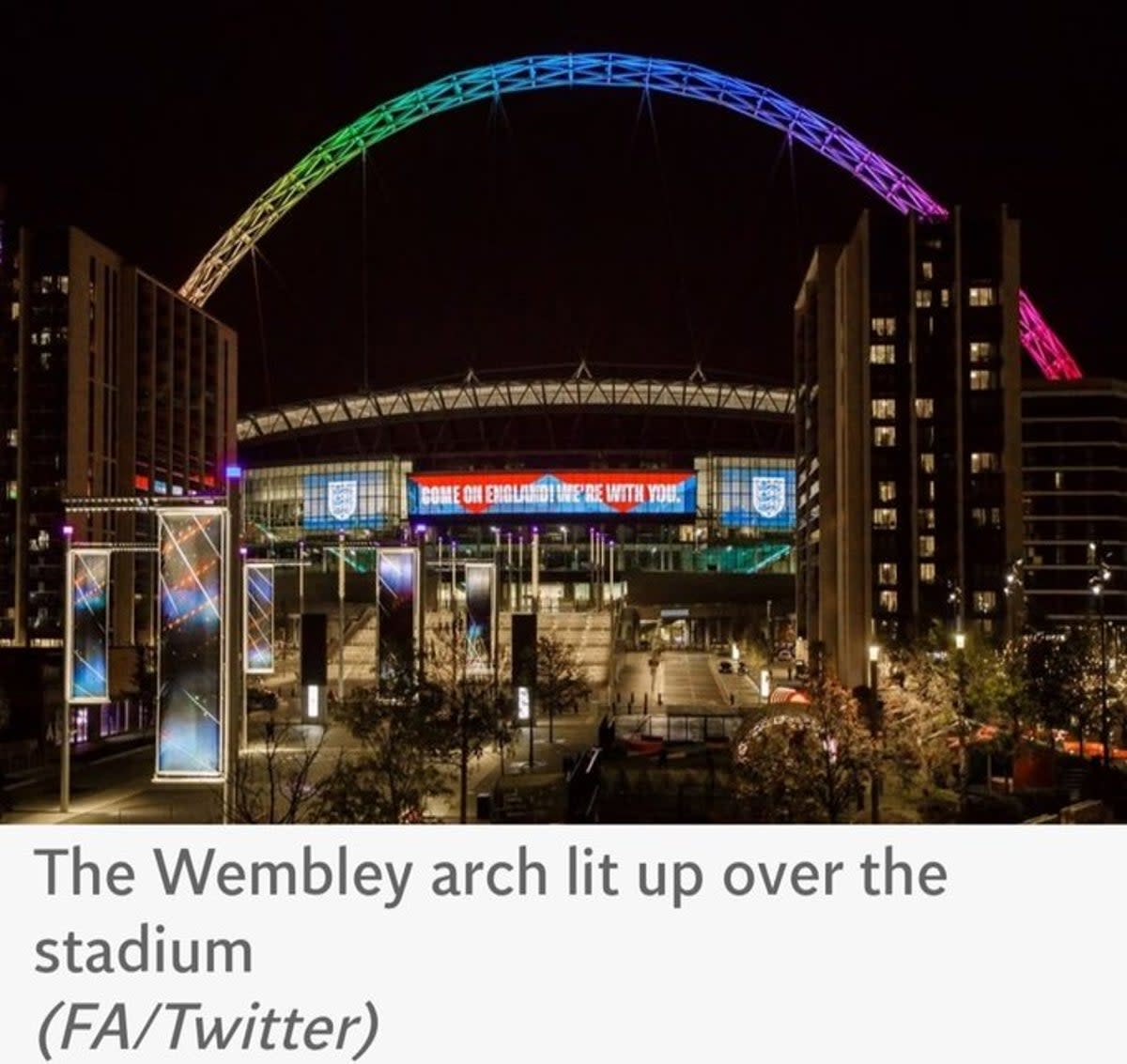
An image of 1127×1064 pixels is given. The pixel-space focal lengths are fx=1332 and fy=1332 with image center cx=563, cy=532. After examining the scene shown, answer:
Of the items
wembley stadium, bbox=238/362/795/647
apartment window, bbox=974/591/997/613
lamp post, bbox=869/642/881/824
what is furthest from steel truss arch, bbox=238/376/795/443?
lamp post, bbox=869/642/881/824

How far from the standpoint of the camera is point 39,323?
60.8 metres

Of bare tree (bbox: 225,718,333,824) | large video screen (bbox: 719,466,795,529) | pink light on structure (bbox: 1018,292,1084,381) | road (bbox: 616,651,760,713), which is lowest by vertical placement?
road (bbox: 616,651,760,713)

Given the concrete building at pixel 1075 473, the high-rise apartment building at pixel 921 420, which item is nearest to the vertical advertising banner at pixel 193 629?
the high-rise apartment building at pixel 921 420

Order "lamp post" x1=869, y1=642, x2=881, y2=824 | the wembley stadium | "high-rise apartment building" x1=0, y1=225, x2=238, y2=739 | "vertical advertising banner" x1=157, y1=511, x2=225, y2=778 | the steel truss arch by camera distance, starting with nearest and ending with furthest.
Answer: "vertical advertising banner" x1=157, y1=511, x2=225, y2=778 < "lamp post" x1=869, y1=642, x2=881, y2=824 < "high-rise apartment building" x1=0, y1=225, x2=238, y2=739 < the wembley stadium < the steel truss arch

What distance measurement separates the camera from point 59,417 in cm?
6078

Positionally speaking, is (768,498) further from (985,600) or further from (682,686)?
(682,686)

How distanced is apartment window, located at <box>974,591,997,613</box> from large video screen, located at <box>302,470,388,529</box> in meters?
49.0

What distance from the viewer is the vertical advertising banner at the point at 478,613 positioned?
108ft

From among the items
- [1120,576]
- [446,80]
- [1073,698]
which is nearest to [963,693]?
[1073,698]

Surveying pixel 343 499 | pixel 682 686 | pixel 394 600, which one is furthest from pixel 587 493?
pixel 394 600

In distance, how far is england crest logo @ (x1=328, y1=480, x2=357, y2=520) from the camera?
95.2 m

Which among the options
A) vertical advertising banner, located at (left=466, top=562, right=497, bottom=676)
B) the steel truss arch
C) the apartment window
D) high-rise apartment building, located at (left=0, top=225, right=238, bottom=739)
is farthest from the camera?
the steel truss arch

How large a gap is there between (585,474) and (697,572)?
10879mm

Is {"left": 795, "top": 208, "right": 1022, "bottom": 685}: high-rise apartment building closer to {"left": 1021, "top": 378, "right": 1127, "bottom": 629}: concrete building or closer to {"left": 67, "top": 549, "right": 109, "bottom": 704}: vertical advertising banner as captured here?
{"left": 1021, "top": 378, "right": 1127, "bottom": 629}: concrete building
